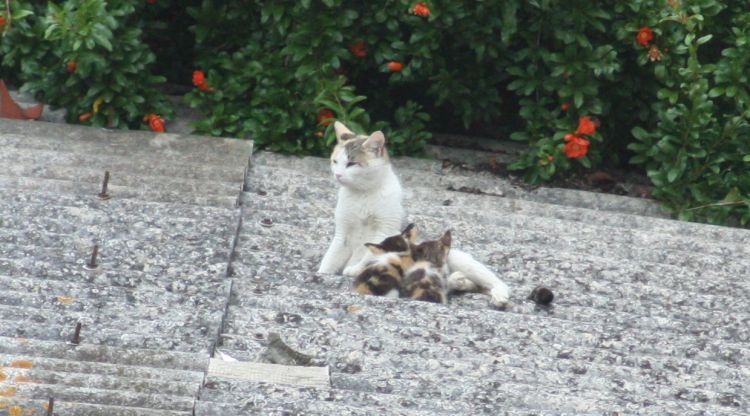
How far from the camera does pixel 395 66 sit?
27.1 feet

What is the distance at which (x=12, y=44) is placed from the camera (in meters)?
8.34

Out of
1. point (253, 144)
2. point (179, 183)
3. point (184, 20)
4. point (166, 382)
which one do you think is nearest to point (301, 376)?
point (166, 382)

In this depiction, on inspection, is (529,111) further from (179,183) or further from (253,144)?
(179,183)

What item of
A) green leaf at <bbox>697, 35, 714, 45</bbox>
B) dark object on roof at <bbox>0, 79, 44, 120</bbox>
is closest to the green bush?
dark object on roof at <bbox>0, 79, 44, 120</bbox>

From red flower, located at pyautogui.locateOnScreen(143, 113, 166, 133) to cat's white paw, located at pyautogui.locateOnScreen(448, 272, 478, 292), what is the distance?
2.26m

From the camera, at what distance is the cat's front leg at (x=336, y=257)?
676cm

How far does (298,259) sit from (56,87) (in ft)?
7.16

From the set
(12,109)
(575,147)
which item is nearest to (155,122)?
(12,109)

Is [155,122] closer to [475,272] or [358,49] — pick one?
[358,49]

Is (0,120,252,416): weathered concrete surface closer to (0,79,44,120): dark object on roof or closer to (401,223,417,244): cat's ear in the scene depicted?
(0,79,44,120): dark object on roof

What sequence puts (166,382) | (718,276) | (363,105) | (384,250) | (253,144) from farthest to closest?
1. (363,105)
2. (253,144)
3. (718,276)
4. (384,250)
5. (166,382)

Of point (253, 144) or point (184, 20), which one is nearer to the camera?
point (253, 144)

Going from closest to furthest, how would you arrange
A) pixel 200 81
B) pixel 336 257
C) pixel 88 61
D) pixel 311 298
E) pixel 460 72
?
pixel 311 298 < pixel 336 257 < pixel 88 61 < pixel 200 81 < pixel 460 72

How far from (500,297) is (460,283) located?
207 millimetres
